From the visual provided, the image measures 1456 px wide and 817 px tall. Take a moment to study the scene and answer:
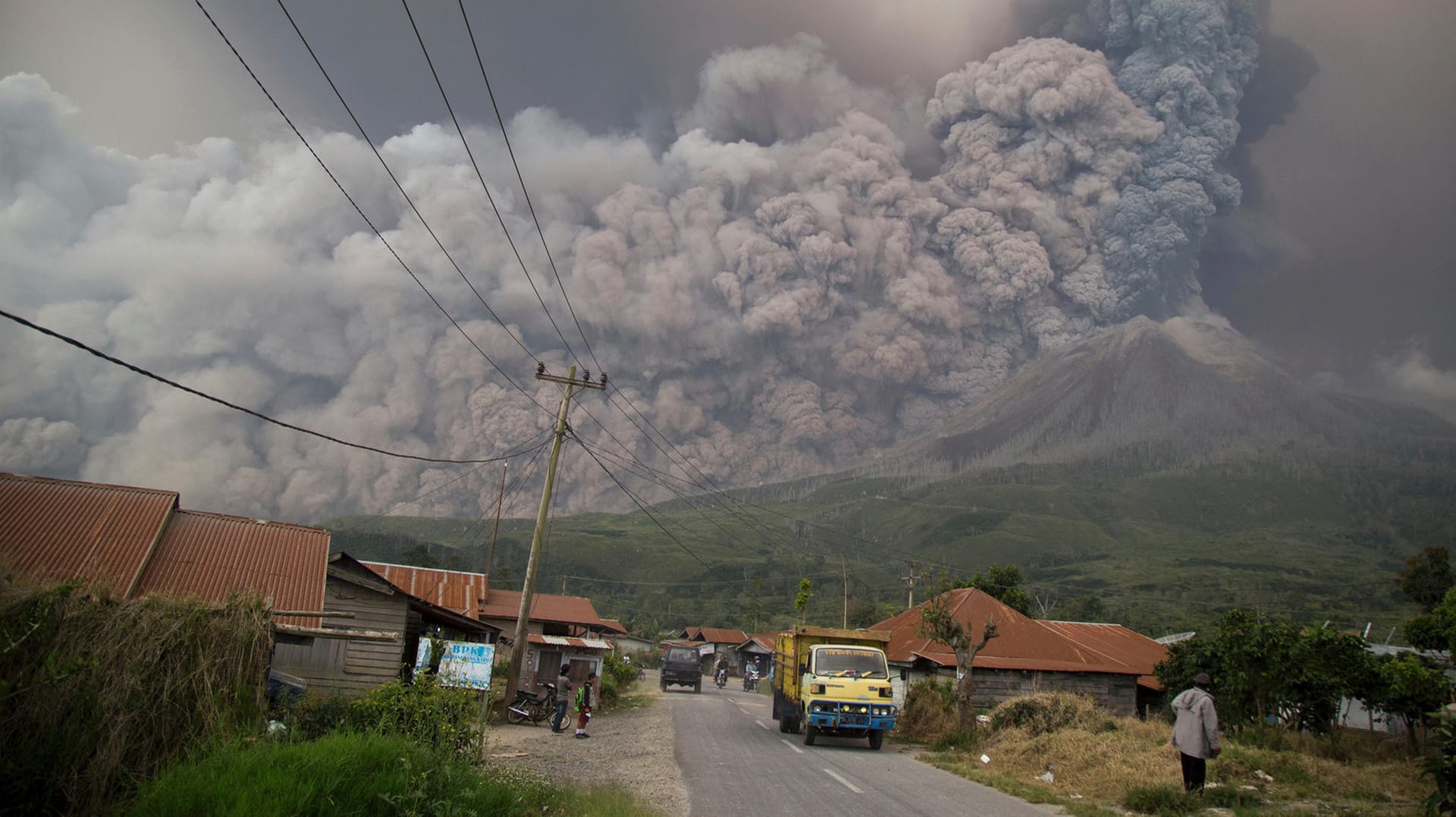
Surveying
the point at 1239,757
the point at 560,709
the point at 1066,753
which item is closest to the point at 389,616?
the point at 560,709

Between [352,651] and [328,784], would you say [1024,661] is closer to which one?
[352,651]

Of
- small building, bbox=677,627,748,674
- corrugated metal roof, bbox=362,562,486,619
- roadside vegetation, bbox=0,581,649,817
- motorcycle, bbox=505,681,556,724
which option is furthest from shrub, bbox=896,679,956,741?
small building, bbox=677,627,748,674

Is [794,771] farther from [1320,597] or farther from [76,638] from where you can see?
[1320,597]

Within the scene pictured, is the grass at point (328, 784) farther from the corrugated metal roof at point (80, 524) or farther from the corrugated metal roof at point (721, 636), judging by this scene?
the corrugated metal roof at point (721, 636)

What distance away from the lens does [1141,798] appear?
11.2m

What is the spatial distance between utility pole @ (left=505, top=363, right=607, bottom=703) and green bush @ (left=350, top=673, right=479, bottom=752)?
8.93 m

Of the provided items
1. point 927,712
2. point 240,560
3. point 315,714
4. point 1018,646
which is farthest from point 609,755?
point 1018,646

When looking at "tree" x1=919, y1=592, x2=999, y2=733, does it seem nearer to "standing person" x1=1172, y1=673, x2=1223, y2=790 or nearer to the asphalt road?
the asphalt road

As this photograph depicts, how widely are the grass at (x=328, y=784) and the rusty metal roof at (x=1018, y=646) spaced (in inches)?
894

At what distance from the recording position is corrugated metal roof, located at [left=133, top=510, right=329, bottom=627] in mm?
16641

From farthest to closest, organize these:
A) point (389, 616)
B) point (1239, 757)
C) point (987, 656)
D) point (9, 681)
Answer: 1. point (987, 656)
2. point (389, 616)
3. point (1239, 757)
4. point (9, 681)

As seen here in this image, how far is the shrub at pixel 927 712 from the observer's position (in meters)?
24.1

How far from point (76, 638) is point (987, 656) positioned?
28482 millimetres

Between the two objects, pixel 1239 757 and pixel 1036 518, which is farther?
pixel 1036 518
